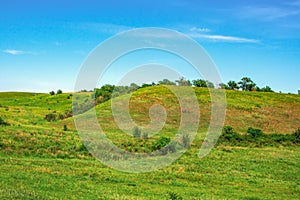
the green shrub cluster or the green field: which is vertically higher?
the green shrub cluster

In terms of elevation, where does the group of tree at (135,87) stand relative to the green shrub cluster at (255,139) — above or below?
above

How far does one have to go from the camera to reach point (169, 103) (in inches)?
2164

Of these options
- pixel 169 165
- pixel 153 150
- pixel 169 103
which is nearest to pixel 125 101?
pixel 169 103

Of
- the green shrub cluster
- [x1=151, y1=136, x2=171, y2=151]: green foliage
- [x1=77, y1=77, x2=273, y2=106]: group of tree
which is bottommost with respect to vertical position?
[x1=151, y1=136, x2=171, y2=151]: green foliage

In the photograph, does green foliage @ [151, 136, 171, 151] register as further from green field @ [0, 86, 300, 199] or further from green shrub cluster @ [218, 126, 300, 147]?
green shrub cluster @ [218, 126, 300, 147]

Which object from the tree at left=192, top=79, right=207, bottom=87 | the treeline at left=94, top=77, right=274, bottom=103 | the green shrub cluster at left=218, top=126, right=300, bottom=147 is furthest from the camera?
the tree at left=192, top=79, right=207, bottom=87

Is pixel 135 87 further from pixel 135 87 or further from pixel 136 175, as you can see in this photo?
pixel 136 175

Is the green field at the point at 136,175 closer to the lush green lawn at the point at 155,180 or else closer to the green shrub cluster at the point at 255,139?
the lush green lawn at the point at 155,180

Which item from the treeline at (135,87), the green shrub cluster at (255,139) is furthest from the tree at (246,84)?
the green shrub cluster at (255,139)

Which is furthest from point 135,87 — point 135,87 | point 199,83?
point 199,83

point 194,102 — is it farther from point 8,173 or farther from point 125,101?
point 8,173

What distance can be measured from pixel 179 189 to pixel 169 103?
38549mm

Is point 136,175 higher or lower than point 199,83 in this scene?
lower

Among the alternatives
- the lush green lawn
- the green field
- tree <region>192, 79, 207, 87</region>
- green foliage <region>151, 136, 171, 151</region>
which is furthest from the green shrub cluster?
tree <region>192, 79, 207, 87</region>
